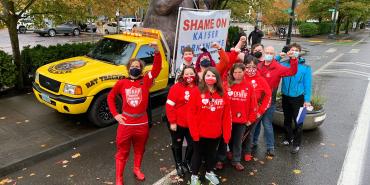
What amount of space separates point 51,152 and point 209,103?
3118 millimetres

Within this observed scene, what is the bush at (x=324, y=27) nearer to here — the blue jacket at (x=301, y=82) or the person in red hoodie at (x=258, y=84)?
the blue jacket at (x=301, y=82)

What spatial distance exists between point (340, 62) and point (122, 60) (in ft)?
47.0

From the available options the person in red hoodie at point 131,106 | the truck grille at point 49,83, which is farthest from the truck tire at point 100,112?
the person in red hoodie at point 131,106

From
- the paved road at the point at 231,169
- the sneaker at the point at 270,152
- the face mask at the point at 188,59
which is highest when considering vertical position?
the face mask at the point at 188,59

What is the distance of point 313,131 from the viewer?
6.64m

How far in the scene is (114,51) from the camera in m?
7.19

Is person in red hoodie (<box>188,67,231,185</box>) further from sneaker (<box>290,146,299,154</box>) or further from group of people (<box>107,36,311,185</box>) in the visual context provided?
sneaker (<box>290,146,299,154</box>)

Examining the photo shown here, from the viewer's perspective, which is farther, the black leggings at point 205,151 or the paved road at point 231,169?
the paved road at point 231,169

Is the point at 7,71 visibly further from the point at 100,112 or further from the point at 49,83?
the point at 100,112

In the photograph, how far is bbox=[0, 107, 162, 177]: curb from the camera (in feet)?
15.9

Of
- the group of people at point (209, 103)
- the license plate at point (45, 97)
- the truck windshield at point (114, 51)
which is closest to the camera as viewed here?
the group of people at point (209, 103)

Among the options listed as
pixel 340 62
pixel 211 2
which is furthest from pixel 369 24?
pixel 211 2

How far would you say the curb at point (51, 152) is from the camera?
15.9 ft

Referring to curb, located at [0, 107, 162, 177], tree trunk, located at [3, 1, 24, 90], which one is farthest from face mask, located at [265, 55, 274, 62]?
tree trunk, located at [3, 1, 24, 90]
